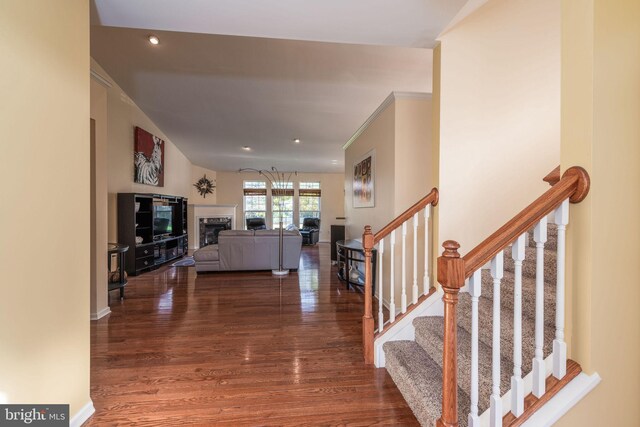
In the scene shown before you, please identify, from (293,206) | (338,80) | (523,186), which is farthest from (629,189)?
(293,206)

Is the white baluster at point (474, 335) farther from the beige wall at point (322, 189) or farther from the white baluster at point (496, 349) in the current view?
the beige wall at point (322, 189)

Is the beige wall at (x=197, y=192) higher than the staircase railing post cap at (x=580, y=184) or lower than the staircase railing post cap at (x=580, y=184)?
higher

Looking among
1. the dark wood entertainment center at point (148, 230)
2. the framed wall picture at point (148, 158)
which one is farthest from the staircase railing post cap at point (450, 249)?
the framed wall picture at point (148, 158)

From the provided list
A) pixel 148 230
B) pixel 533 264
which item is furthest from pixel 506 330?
pixel 148 230

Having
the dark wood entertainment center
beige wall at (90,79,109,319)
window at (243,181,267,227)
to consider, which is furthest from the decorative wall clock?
beige wall at (90,79,109,319)

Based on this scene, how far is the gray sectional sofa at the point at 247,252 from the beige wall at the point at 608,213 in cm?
415

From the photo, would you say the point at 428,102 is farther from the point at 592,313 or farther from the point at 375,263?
the point at 592,313

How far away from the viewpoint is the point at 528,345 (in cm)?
133

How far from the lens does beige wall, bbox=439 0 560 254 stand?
2.09m

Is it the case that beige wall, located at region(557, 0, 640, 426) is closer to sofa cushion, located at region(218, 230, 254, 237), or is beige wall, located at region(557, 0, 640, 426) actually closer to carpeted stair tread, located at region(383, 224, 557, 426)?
carpeted stair tread, located at region(383, 224, 557, 426)

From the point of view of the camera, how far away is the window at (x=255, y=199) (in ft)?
32.3

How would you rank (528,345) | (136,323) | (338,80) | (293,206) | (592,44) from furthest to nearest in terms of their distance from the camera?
(293,206) → (338,80) → (136,323) → (528,345) → (592,44)

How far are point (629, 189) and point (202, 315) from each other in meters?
3.39

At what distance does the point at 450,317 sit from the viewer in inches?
39.9
